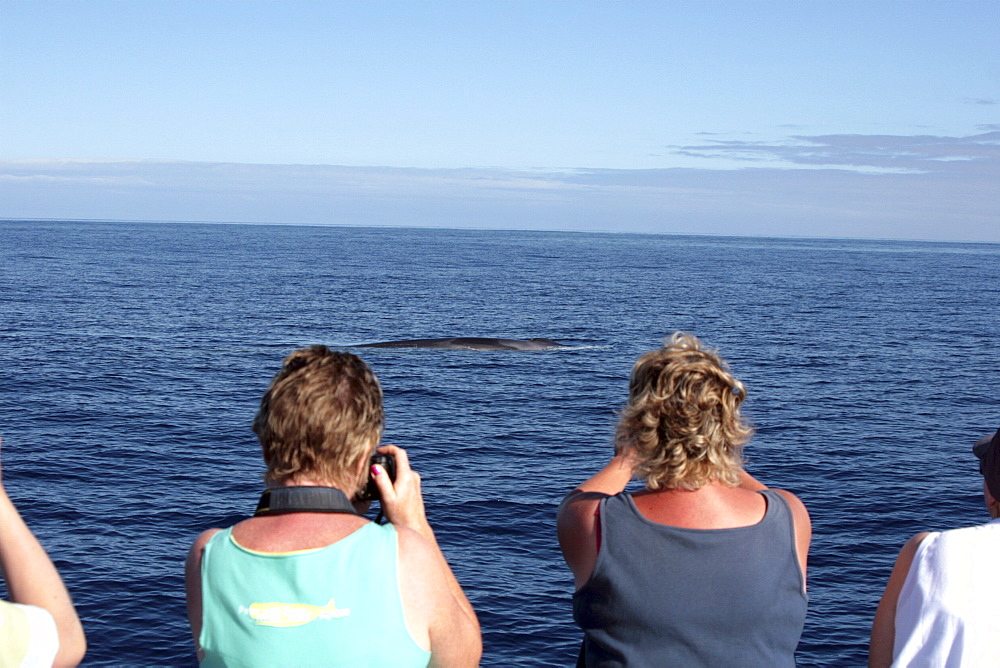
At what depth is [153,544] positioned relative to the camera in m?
18.5

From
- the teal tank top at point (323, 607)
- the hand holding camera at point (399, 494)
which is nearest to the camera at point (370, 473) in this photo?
the hand holding camera at point (399, 494)

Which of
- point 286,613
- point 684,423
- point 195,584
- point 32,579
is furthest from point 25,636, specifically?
point 684,423

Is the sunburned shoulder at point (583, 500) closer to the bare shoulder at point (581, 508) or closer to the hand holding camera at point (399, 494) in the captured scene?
the bare shoulder at point (581, 508)

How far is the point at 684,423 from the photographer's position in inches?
160

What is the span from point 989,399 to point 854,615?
72.6 ft

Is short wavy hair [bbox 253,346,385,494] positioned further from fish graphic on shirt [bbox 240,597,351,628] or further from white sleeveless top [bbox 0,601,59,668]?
white sleeveless top [bbox 0,601,59,668]

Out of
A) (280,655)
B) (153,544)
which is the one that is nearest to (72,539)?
(153,544)

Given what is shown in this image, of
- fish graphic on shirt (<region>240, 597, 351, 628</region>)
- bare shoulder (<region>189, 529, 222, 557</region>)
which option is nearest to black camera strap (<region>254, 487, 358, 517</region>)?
bare shoulder (<region>189, 529, 222, 557</region>)

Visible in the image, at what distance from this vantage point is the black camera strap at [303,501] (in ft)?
11.7

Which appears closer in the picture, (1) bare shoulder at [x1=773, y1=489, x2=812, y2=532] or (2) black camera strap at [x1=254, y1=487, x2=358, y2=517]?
(2) black camera strap at [x1=254, y1=487, x2=358, y2=517]

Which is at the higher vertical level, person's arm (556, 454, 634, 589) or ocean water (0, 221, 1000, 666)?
person's arm (556, 454, 634, 589)

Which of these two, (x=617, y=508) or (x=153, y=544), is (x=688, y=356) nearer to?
(x=617, y=508)

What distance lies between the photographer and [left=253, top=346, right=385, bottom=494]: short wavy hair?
11.9 feet

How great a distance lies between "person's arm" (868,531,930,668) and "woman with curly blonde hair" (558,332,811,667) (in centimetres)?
34
